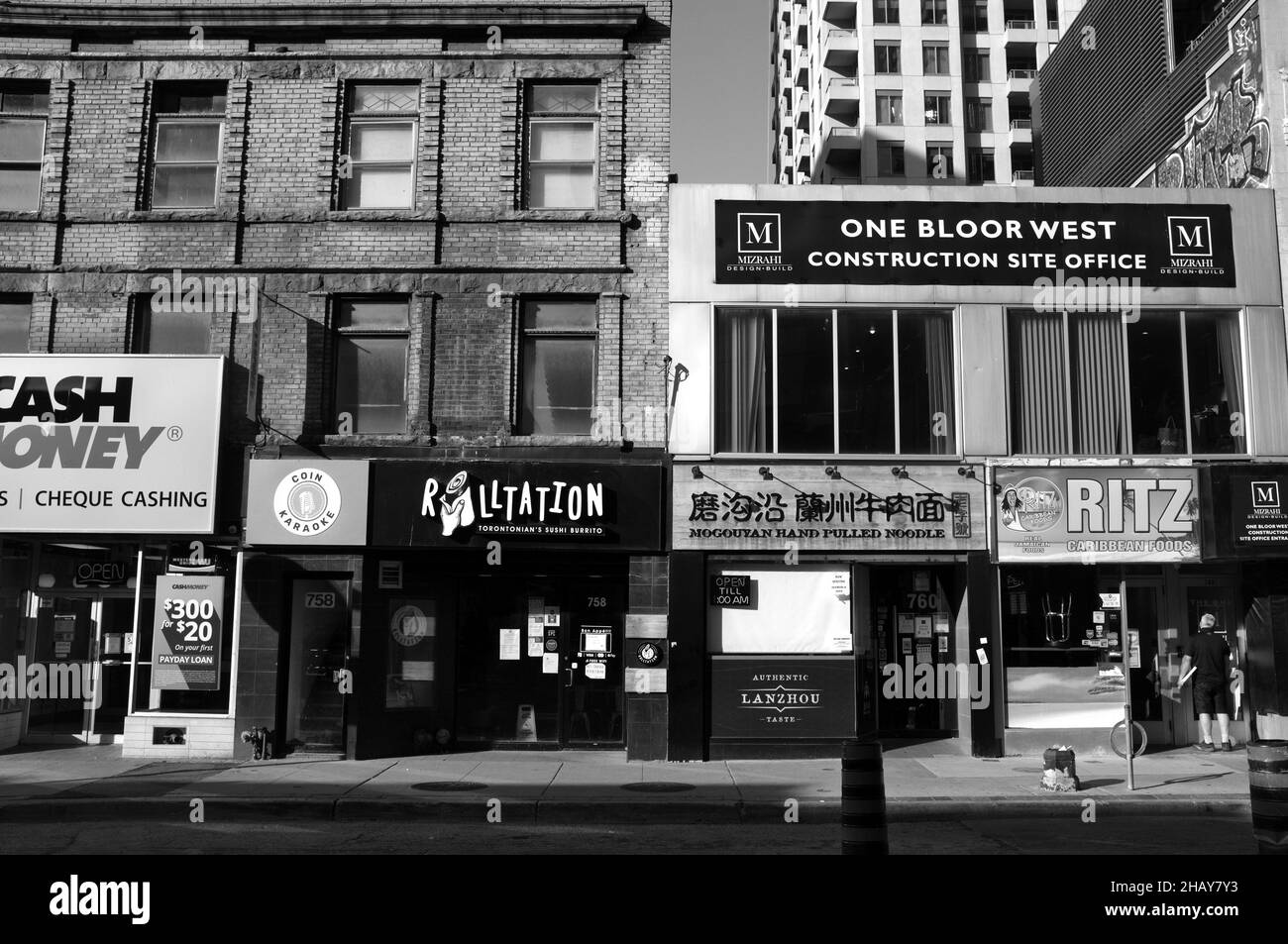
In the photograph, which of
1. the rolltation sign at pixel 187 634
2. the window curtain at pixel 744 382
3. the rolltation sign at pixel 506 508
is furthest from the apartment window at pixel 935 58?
the rolltation sign at pixel 187 634

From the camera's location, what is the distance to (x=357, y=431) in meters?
17.2

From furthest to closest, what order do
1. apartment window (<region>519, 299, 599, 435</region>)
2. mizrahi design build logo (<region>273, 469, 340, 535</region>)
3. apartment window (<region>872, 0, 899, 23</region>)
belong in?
apartment window (<region>872, 0, 899, 23</region>) < apartment window (<region>519, 299, 599, 435</region>) < mizrahi design build logo (<region>273, 469, 340, 535</region>)

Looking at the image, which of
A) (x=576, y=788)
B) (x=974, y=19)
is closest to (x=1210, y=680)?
(x=576, y=788)

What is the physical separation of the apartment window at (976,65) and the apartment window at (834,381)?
4057cm

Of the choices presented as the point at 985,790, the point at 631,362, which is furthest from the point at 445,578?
the point at 985,790

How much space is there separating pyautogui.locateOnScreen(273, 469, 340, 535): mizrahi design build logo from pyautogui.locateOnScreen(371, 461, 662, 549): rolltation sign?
2.06ft

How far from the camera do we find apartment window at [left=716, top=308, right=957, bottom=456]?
16.9m

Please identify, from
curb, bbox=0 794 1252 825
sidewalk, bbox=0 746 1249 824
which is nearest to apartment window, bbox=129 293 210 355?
sidewalk, bbox=0 746 1249 824

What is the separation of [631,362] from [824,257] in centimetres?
325

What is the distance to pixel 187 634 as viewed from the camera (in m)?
16.4

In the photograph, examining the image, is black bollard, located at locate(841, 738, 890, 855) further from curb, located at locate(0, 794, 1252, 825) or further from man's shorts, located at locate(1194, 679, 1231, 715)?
man's shorts, located at locate(1194, 679, 1231, 715)

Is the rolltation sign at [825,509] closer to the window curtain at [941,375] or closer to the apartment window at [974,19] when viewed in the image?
the window curtain at [941,375]

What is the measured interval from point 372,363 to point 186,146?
4.65m

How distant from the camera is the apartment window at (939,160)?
51219 millimetres
